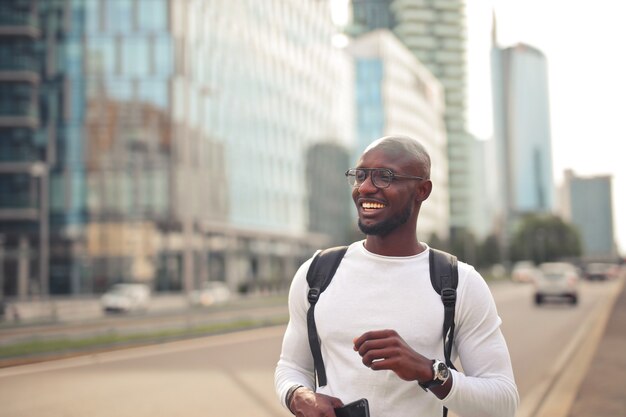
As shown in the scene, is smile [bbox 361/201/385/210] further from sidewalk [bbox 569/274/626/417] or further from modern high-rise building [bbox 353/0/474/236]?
modern high-rise building [bbox 353/0/474/236]

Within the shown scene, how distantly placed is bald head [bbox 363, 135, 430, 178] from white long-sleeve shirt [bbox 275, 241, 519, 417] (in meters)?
0.27

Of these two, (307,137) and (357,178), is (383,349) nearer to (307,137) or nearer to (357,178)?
(357,178)

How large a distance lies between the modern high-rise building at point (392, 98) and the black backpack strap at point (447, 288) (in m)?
94.5

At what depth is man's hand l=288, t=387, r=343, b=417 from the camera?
2.16 m

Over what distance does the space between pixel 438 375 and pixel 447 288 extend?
0.82 ft

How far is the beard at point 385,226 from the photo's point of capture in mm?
2229

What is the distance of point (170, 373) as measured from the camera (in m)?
12.4

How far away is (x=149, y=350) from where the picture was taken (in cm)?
1670

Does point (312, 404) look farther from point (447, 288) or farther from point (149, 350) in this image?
point (149, 350)

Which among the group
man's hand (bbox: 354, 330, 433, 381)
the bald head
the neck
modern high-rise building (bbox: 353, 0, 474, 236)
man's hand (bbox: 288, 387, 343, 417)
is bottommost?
man's hand (bbox: 288, 387, 343, 417)

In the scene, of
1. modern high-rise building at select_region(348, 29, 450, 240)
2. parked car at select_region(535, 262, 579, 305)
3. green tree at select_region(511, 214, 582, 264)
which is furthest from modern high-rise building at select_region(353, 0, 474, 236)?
parked car at select_region(535, 262, 579, 305)

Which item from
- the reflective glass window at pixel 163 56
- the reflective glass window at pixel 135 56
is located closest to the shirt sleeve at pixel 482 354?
the reflective glass window at pixel 163 56

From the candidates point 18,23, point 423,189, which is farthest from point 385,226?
point 18,23

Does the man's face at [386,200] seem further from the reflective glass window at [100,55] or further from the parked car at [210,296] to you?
the reflective glass window at [100,55]
